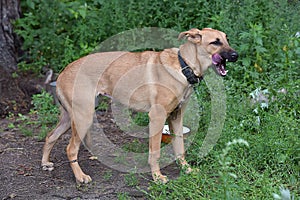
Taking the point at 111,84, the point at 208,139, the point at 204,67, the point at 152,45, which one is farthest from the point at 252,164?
the point at 152,45

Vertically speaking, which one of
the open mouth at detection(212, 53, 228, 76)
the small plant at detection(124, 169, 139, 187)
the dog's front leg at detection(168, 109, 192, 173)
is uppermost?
the open mouth at detection(212, 53, 228, 76)

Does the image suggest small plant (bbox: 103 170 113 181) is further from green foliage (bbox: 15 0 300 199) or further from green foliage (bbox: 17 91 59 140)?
green foliage (bbox: 17 91 59 140)

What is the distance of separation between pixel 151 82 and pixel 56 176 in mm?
1380

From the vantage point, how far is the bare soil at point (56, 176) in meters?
4.82

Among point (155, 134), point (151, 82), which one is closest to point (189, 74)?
point (151, 82)

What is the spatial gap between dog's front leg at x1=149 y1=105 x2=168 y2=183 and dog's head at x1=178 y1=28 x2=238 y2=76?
52cm

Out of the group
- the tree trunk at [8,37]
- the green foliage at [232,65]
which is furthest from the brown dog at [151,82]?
the tree trunk at [8,37]

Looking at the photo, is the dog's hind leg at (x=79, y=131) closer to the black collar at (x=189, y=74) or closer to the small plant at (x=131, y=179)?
the small plant at (x=131, y=179)

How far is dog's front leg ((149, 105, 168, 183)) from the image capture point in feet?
16.1

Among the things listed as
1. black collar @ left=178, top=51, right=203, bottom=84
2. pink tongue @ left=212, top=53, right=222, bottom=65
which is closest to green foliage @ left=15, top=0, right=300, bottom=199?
black collar @ left=178, top=51, right=203, bottom=84

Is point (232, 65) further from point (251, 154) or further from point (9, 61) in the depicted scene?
point (9, 61)

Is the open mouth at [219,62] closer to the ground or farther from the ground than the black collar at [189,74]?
farther from the ground

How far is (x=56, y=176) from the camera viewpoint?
5281 millimetres

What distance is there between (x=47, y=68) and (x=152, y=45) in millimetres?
1788
